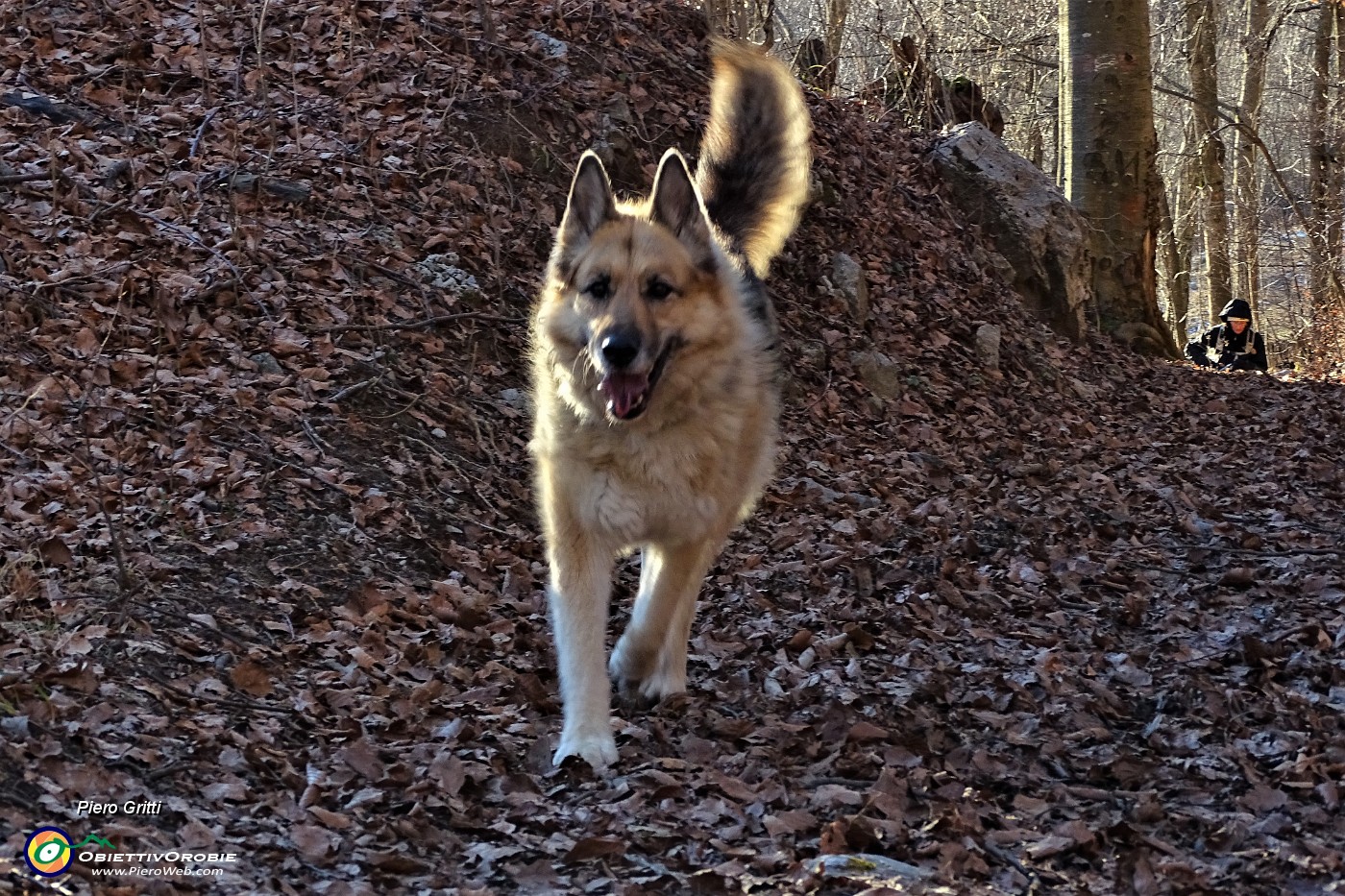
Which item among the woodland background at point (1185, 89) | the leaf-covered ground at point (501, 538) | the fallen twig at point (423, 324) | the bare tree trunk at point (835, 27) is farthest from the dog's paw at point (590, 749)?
the bare tree trunk at point (835, 27)

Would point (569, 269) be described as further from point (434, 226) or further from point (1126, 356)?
point (1126, 356)

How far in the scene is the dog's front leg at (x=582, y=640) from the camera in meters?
4.44

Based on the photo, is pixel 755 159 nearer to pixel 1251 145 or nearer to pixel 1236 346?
pixel 1236 346

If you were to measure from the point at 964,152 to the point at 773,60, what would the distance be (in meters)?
6.39

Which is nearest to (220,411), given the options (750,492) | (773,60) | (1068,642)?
(750,492)

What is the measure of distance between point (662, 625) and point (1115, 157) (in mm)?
10030

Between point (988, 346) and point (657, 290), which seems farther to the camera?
point (988, 346)

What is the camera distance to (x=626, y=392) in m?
4.67

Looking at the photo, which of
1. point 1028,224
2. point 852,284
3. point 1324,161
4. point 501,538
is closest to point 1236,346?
point 1028,224

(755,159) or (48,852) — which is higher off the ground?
(755,159)

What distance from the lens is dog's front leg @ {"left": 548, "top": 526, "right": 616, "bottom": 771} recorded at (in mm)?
4438

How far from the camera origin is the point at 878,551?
277 inches

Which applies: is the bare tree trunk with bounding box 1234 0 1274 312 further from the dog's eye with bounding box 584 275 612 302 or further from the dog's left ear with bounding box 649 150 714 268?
the dog's eye with bounding box 584 275 612 302

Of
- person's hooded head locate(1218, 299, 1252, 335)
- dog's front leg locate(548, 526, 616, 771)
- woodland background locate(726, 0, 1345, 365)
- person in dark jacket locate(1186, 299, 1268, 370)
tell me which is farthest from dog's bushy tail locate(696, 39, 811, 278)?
person's hooded head locate(1218, 299, 1252, 335)
